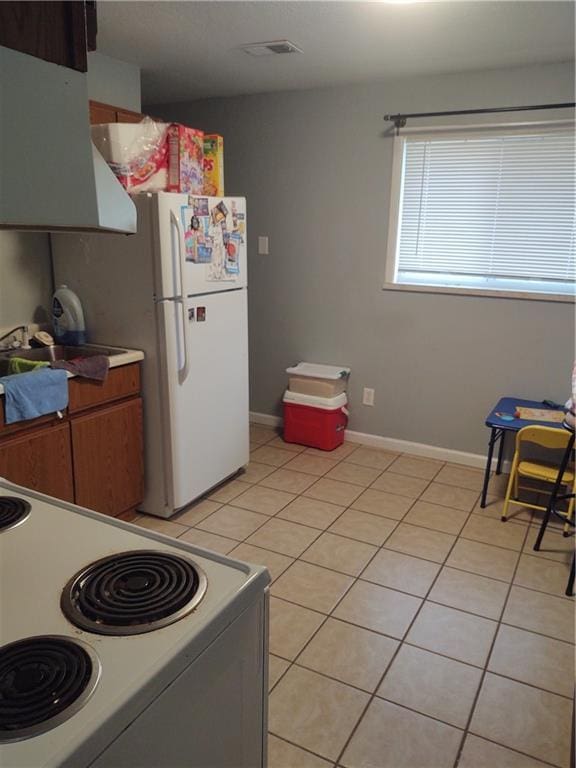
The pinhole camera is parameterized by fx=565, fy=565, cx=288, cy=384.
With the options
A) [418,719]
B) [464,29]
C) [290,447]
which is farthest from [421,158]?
[418,719]

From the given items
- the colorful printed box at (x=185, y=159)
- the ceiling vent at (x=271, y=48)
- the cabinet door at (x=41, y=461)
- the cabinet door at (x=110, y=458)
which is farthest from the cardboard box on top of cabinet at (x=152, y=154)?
the cabinet door at (x=41, y=461)

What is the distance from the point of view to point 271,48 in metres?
2.81

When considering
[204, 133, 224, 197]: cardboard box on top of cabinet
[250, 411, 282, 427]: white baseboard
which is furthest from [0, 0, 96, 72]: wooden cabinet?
[250, 411, 282, 427]: white baseboard

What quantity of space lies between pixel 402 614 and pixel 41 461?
62.9 inches

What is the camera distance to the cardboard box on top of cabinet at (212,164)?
9.39 ft

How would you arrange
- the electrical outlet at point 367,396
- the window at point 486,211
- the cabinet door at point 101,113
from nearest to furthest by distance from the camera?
the cabinet door at point 101,113, the window at point 486,211, the electrical outlet at point 367,396

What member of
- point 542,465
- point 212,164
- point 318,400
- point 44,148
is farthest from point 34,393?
point 542,465

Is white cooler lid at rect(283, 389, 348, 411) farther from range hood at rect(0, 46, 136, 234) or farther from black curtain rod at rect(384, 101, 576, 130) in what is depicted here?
range hood at rect(0, 46, 136, 234)

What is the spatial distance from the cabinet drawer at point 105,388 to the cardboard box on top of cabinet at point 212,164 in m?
0.99

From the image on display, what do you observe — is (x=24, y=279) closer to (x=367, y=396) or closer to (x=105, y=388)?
(x=105, y=388)

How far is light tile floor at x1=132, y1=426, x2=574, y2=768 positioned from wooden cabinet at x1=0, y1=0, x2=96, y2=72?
1.77 meters

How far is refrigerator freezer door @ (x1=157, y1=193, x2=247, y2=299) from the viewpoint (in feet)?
8.46

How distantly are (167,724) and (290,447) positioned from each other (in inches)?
124

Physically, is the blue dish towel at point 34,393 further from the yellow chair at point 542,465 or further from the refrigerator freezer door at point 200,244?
the yellow chair at point 542,465
